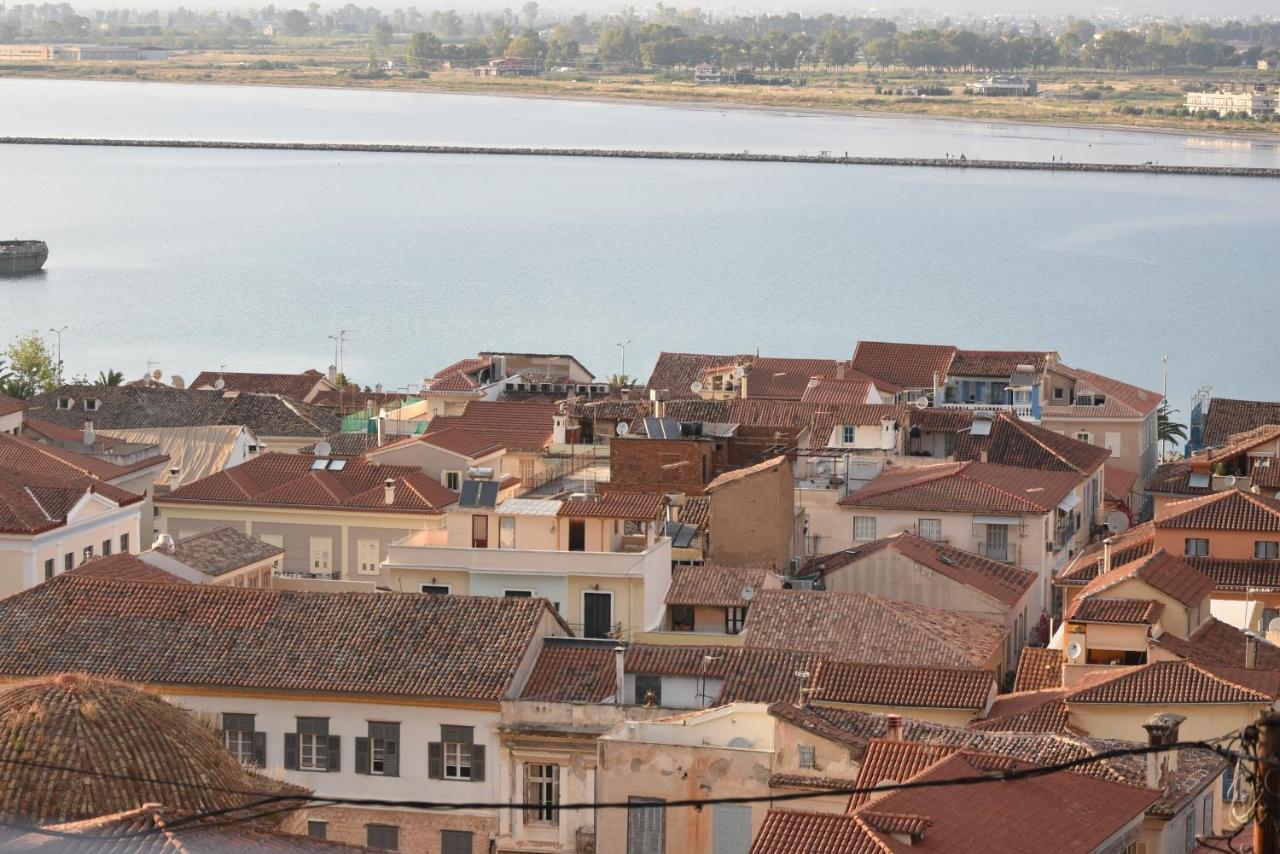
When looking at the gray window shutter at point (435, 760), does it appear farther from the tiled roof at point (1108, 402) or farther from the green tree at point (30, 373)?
the green tree at point (30, 373)

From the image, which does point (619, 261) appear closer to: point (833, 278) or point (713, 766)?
point (833, 278)

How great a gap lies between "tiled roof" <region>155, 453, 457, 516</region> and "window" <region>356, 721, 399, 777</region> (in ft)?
24.2

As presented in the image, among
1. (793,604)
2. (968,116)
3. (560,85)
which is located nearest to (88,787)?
(793,604)

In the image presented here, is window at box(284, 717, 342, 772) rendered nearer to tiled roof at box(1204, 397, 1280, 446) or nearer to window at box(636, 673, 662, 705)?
window at box(636, 673, 662, 705)

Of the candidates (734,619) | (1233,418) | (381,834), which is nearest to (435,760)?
(381,834)

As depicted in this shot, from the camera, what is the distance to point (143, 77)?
178m

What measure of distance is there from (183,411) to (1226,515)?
44.3ft

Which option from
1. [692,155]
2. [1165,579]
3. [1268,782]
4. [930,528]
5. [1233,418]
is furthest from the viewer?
[692,155]

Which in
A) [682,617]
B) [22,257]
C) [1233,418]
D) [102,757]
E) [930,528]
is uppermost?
[102,757]

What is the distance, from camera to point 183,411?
28.5 metres

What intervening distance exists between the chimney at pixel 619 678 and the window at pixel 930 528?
7.73 m

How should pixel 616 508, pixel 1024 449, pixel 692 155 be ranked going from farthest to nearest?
pixel 692 155, pixel 1024 449, pixel 616 508

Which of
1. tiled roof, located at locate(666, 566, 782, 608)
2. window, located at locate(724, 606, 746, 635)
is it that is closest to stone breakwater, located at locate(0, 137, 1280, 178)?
tiled roof, located at locate(666, 566, 782, 608)

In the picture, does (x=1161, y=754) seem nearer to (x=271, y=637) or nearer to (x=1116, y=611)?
(x=1116, y=611)
